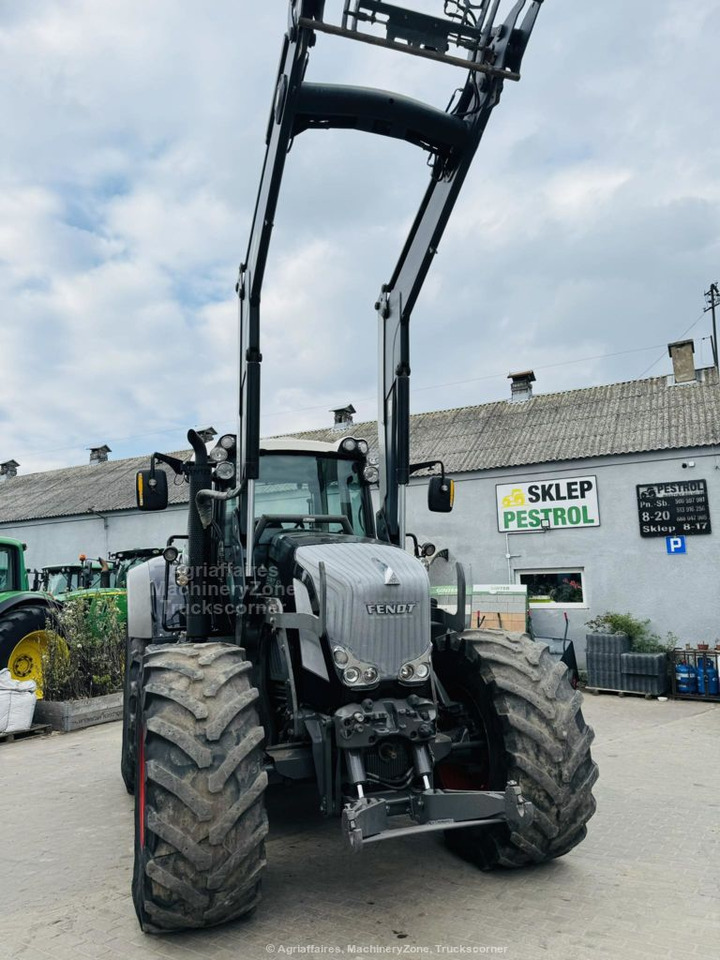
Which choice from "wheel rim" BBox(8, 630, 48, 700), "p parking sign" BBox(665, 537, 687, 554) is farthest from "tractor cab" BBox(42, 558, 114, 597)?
"p parking sign" BBox(665, 537, 687, 554)

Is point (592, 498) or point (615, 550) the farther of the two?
point (592, 498)

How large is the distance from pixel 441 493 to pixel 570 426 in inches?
456

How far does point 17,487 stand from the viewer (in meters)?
28.3

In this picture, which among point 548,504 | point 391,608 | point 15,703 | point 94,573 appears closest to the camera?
point 391,608

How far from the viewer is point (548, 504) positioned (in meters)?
14.9

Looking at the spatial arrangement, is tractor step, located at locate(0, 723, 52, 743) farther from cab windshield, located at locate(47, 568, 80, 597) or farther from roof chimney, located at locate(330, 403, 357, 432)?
roof chimney, located at locate(330, 403, 357, 432)

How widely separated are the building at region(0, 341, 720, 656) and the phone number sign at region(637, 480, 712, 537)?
2 centimetres

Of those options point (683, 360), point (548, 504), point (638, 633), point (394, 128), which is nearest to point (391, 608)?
point (394, 128)

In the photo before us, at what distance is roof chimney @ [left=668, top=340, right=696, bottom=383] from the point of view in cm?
1634

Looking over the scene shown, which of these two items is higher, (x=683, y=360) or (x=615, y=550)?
(x=683, y=360)

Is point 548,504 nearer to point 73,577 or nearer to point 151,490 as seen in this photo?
point 73,577

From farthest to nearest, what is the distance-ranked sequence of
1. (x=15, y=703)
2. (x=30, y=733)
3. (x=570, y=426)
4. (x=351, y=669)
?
1. (x=570, y=426)
2. (x=30, y=733)
3. (x=15, y=703)
4. (x=351, y=669)

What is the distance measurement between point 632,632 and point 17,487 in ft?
76.5

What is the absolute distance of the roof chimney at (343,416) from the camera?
21781 mm
